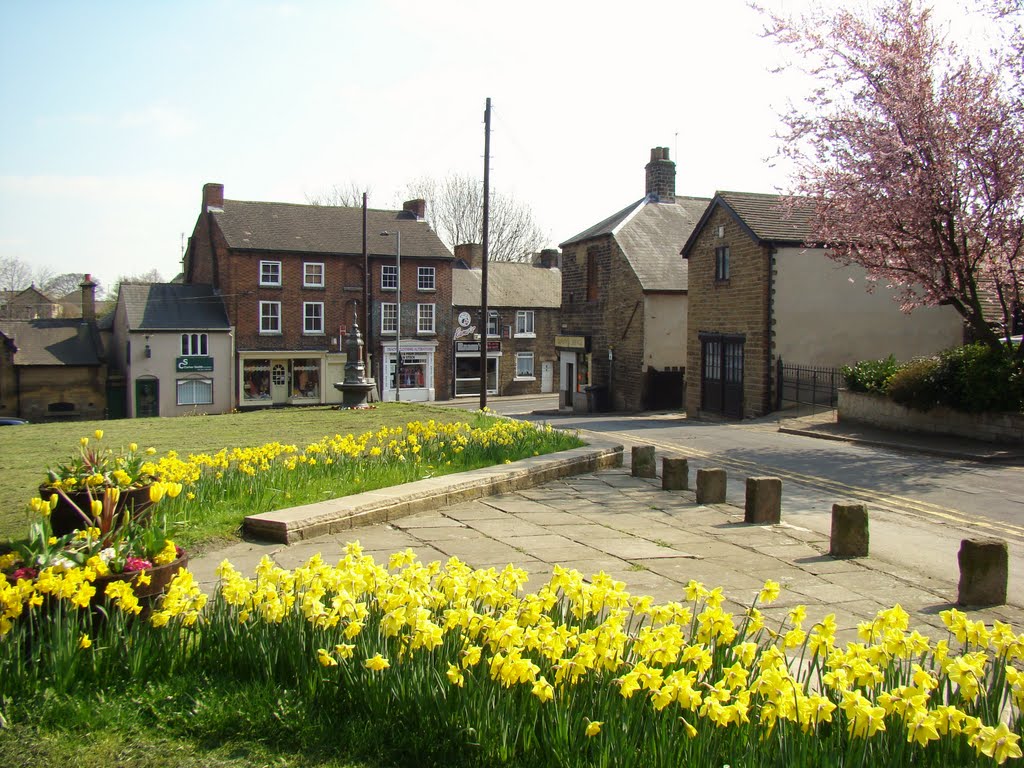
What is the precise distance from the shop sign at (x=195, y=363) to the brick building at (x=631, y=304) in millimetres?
18065

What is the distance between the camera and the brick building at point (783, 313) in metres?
26.0

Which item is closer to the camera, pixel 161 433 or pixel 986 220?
pixel 161 433

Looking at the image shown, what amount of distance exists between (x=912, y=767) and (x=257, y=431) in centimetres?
1485

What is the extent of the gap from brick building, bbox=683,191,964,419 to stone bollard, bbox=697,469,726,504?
52.2ft

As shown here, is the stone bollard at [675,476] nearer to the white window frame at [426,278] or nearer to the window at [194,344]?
the window at [194,344]

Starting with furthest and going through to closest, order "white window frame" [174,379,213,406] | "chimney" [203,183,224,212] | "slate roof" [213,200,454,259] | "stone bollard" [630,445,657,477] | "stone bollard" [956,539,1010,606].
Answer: "chimney" [203,183,224,212]
"slate roof" [213,200,454,259]
"white window frame" [174,379,213,406]
"stone bollard" [630,445,657,477]
"stone bollard" [956,539,1010,606]

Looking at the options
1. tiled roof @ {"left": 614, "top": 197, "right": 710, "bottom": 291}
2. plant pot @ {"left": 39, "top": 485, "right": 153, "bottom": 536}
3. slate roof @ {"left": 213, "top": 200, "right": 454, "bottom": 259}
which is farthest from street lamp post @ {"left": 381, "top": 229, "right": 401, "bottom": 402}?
plant pot @ {"left": 39, "top": 485, "right": 153, "bottom": 536}

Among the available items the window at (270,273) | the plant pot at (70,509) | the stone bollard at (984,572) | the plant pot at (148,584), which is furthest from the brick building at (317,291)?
the plant pot at (148,584)

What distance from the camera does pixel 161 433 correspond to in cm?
1656

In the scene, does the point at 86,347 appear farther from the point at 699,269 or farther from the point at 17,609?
the point at 17,609

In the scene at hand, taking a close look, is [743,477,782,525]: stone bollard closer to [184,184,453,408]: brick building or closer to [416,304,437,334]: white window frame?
[184,184,453,408]: brick building

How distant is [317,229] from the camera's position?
4953 centimetres

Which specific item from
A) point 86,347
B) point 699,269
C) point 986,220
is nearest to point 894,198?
point 986,220

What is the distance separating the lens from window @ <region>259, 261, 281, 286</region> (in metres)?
46.7
